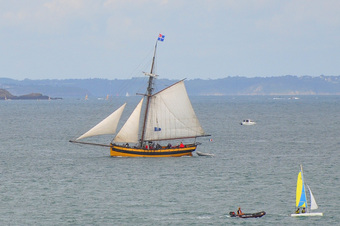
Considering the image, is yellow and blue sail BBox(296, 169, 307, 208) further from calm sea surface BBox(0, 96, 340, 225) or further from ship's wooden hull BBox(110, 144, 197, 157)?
ship's wooden hull BBox(110, 144, 197, 157)

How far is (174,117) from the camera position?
85500 millimetres

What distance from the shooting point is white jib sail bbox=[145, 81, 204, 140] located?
280ft

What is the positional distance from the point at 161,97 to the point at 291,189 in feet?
87.1

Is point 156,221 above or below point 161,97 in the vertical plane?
below

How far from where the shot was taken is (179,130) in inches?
3374

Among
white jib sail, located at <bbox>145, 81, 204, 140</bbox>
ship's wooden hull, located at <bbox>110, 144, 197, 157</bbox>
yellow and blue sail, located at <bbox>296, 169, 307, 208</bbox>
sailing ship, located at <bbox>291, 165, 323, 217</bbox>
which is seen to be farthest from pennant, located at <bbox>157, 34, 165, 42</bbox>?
yellow and blue sail, located at <bbox>296, 169, 307, 208</bbox>

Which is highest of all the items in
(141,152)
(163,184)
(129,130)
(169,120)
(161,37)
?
(161,37)

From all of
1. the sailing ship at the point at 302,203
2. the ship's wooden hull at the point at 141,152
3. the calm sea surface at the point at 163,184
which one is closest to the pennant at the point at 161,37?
the ship's wooden hull at the point at 141,152

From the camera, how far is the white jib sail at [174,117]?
85.4 meters

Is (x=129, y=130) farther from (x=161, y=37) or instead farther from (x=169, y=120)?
(x=161, y=37)

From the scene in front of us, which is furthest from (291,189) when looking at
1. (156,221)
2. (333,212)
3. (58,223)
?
(58,223)

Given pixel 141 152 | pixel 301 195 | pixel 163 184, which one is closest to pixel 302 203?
pixel 301 195

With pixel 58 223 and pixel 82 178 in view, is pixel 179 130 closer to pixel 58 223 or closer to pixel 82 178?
pixel 82 178

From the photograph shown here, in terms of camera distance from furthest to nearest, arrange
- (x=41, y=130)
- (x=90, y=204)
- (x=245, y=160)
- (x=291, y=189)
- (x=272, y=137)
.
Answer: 1. (x=41, y=130)
2. (x=272, y=137)
3. (x=245, y=160)
4. (x=291, y=189)
5. (x=90, y=204)
